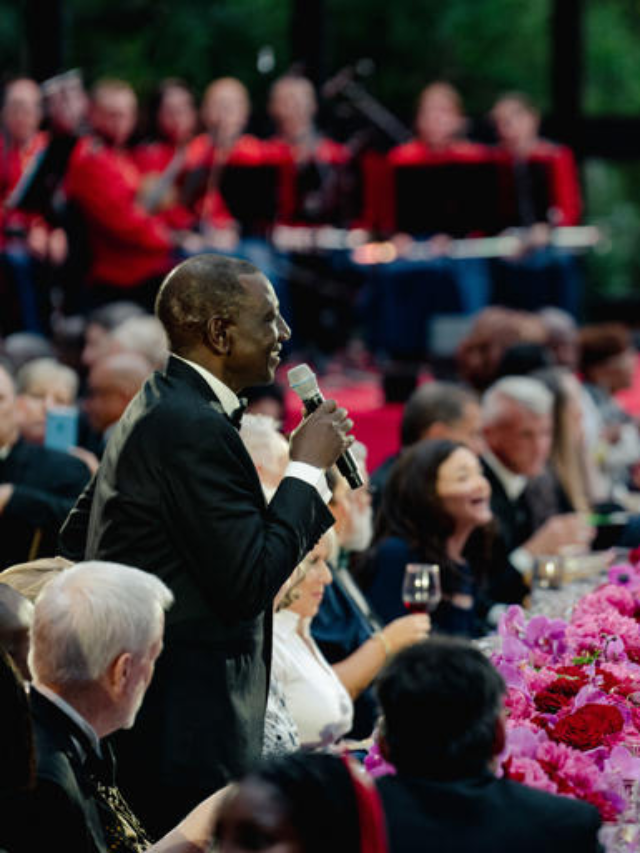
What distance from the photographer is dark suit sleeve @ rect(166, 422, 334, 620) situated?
3.11 m

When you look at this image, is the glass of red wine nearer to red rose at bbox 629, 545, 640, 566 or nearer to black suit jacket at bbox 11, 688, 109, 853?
red rose at bbox 629, 545, 640, 566

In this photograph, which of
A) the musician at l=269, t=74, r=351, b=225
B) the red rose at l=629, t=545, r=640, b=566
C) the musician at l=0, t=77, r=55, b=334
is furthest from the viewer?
the musician at l=269, t=74, r=351, b=225

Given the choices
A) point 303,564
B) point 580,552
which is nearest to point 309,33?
point 580,552

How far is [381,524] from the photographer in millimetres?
5156

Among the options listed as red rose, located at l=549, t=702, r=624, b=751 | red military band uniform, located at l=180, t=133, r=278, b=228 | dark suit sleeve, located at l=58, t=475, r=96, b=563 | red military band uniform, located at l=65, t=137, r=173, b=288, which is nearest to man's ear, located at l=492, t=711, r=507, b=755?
red rose, located at l=549, t=702, r=624, b=751

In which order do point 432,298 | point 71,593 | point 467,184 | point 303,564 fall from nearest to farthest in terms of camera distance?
point 71,593 → point 303,564 → point 432,298 → point 467,184

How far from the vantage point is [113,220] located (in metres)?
9.89

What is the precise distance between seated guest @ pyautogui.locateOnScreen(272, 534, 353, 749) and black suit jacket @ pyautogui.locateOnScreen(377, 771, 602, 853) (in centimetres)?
152

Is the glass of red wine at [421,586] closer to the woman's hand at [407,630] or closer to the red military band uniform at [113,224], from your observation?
the woman's hand at [407,630]

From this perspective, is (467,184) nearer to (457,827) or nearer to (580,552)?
(580,552)

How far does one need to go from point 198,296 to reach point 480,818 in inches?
47.4

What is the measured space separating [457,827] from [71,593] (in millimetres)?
765

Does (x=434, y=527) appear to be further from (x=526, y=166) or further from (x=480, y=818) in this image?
(x=526, y=166)

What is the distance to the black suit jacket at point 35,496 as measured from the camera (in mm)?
4863
